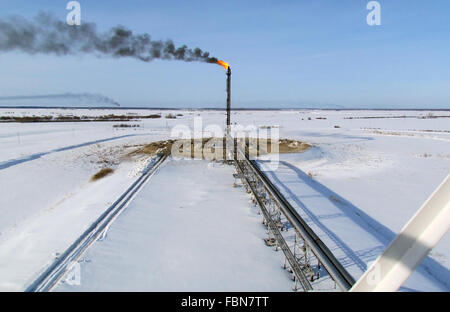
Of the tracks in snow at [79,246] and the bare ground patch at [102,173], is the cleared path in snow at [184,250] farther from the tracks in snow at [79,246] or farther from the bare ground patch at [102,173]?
the bare ground patch at [102,173]

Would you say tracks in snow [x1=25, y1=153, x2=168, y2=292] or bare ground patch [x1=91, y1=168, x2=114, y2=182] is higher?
bare ground patch [x1=91, y1=168, x2=114, y2=182]

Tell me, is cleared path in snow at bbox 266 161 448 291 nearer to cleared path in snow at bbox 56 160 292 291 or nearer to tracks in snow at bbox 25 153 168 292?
cleared path in snow at bbox 56 160 292 291

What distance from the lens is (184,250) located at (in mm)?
6992

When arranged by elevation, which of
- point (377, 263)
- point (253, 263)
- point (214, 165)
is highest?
point (377, 263)

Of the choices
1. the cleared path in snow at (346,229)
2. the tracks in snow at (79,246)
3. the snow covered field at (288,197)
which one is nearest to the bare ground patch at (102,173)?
the snow covered field at (288,197)

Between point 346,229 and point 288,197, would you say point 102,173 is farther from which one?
point 346,229

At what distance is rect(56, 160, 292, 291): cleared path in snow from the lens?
569cm

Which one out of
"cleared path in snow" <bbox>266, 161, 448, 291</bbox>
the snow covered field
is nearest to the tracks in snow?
the snow covered field

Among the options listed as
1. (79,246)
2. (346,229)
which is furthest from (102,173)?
(346,229)

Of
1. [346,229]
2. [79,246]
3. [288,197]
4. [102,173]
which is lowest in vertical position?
[346,229]

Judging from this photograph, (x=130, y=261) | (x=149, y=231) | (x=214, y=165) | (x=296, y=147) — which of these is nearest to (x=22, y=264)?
(x=130, y=261)

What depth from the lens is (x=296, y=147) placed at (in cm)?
2384

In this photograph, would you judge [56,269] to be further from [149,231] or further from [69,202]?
[69,202]
